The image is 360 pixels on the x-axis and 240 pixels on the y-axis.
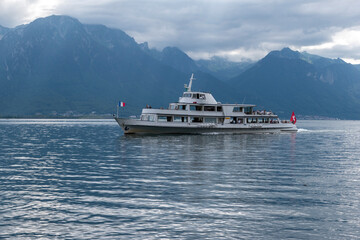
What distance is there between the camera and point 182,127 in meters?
77.1

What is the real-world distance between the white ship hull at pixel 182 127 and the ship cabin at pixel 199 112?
2.73 feet

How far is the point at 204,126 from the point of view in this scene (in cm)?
7962

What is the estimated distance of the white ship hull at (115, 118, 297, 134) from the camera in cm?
7475

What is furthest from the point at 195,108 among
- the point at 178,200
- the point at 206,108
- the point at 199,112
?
the point at 178,200

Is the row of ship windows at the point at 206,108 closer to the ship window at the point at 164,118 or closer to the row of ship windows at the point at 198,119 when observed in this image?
the row of ship windows at the point at 198,119

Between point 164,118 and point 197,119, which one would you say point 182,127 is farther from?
point 197,119

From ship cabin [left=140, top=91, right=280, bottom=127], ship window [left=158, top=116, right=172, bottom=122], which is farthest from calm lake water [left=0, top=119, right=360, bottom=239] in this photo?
ship window [left=158, top=116, right=172, bottom=122]

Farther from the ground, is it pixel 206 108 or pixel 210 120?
pixel 206 108

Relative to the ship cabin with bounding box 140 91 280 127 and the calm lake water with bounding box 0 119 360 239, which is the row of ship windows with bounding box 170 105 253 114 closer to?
the ship cabin with bounding box 140 91 280 127

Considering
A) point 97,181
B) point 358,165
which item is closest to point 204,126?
point 358,165

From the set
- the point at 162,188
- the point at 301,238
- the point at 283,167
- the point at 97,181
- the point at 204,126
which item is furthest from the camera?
the point at 204,126

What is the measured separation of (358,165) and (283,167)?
7.58 metres

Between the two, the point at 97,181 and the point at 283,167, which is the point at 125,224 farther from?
the point at 283,167

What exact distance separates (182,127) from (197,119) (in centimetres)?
422
